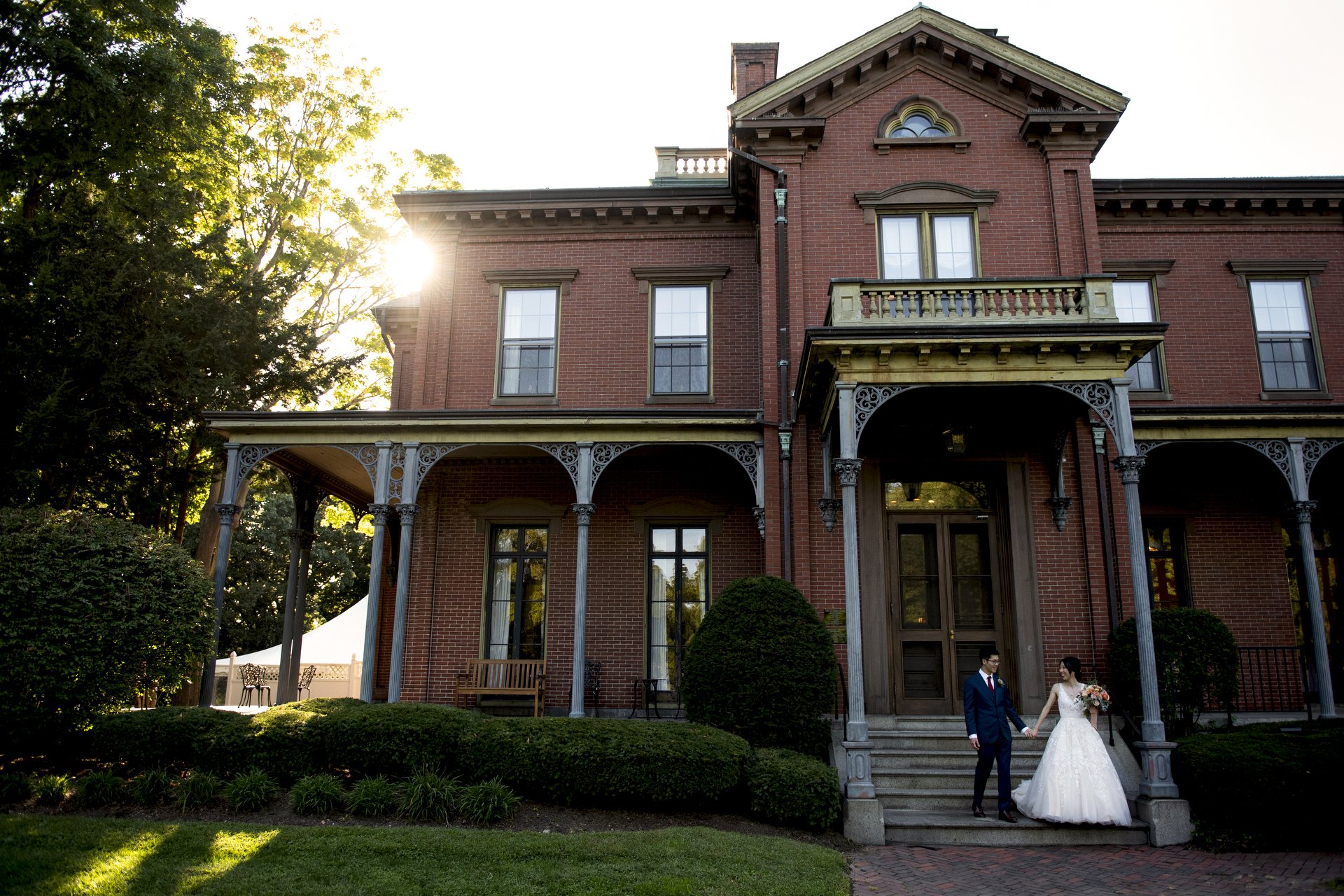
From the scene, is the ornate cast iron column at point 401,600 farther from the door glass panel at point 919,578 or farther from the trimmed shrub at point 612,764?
the door glass panel at point 919,578

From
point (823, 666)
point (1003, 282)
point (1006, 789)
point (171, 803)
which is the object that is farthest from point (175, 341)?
point (1006, 789)

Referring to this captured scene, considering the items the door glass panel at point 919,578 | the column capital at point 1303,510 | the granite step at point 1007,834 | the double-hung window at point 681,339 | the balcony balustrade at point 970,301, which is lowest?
the granite step at point 1007,834

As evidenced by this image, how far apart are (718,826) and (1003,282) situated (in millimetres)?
7341

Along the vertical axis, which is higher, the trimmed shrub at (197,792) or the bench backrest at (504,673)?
the bench backrest at (504,673)

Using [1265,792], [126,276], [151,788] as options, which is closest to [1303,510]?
[1265,792]

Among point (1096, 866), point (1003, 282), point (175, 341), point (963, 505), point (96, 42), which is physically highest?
point (96, 42)

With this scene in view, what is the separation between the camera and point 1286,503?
1423 cm

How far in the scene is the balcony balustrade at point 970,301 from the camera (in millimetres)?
11047

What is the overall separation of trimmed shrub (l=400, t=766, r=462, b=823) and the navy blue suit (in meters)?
5.34

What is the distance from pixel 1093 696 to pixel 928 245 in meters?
7.91

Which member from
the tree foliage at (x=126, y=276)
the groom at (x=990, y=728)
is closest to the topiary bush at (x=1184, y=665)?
the groom at (x=990, y=728)

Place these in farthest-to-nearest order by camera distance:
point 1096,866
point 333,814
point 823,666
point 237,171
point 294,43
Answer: point 294,43, point 237,171, point 823,666, point 333,814, point 1096,866

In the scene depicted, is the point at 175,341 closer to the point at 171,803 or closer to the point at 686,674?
the point at 171,803

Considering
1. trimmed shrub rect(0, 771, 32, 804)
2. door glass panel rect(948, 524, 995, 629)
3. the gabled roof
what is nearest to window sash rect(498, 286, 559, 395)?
the gabled roof
